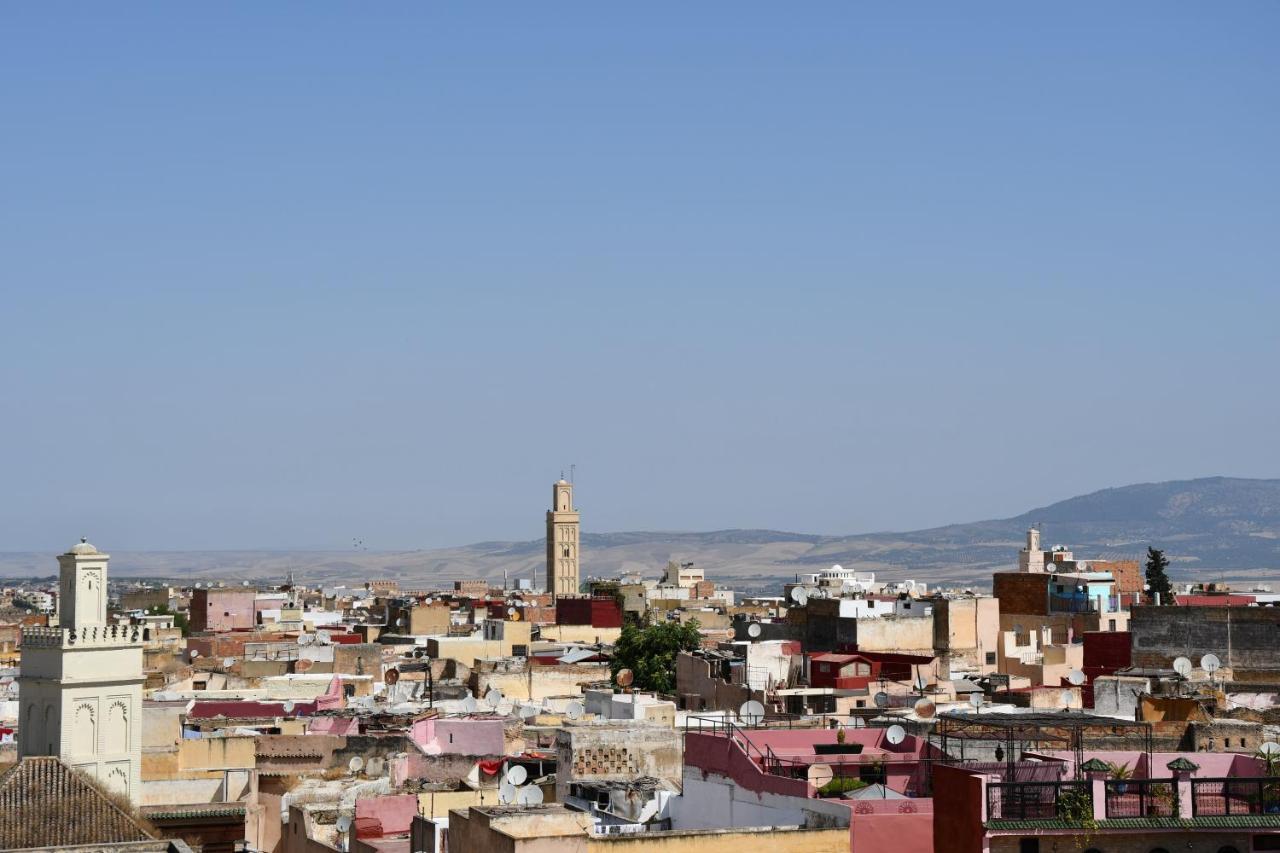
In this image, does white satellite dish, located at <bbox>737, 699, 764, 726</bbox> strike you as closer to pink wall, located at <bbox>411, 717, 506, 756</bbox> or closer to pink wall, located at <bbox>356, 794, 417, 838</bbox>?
pink wall, located at <bbox>411, 717, 506, 756</bbox>

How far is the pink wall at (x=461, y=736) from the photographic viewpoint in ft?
116

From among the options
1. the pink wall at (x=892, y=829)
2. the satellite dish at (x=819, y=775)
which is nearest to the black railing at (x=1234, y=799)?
the pink wall at (x=892, y=829)

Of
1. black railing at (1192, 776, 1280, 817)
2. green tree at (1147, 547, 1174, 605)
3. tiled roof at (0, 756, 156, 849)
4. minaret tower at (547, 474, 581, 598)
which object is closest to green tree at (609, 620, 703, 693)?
green tree at (1147, 547, 1174, 605)

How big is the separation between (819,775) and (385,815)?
23.4ft

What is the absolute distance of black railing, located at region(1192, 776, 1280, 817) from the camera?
20312mm

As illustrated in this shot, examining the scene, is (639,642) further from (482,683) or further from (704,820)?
(704,820)

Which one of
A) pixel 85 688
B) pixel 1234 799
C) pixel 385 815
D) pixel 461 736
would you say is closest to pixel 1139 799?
pixel 1234 799

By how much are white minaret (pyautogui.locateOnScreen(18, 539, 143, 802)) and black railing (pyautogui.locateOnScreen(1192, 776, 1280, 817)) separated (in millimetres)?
17340

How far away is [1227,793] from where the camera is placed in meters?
20.5

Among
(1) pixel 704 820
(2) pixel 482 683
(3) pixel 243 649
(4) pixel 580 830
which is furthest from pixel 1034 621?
(4) pixel 580 830

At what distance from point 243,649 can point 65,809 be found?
38.4 m

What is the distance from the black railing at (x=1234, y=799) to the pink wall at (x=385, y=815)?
11059 mm

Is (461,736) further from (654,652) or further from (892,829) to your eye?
(654,652)

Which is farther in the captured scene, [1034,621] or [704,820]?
[1034,621]
